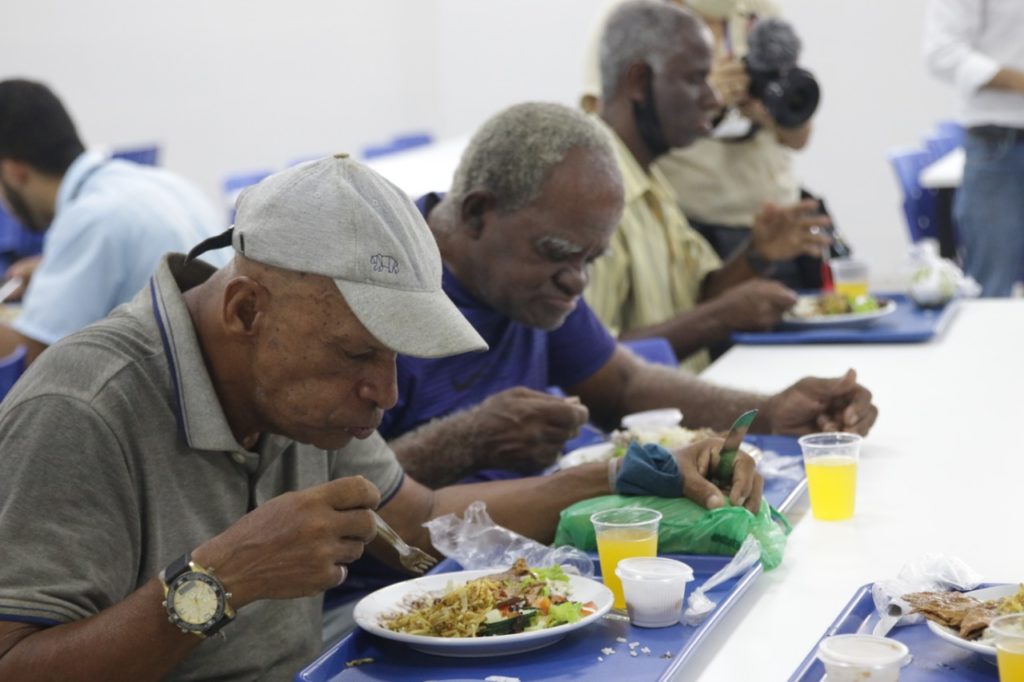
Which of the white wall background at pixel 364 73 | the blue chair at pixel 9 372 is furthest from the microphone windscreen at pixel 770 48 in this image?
the white wall background at pixel 364 73

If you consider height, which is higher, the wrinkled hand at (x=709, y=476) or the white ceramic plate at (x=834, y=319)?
the wrinkled hand at (x=709, y=476)

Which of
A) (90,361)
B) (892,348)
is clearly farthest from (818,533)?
(892,348)

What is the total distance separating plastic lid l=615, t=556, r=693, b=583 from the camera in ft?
4.90

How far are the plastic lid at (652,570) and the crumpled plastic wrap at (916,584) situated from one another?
210mm

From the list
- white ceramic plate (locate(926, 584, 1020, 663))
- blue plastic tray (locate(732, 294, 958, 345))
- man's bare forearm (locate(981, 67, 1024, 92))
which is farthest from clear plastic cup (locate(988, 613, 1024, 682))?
man's bare forearm (locate(981, 67, 1024, 92))

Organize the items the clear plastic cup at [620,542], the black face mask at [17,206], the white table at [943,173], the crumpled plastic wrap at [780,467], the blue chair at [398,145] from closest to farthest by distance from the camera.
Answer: the clear plastic cup at [620,542] < the crumpled plastic wrap at [780,467] < the black face mask at [17,206] < the white table at [943,173] < the blue chair at [398,145]

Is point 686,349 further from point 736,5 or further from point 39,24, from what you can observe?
point 39,24

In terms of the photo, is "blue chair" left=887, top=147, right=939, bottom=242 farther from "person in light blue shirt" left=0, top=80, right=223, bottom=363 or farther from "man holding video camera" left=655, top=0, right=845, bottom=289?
"person in light blue shirt" left=0, top=80, right=223, bottom=363

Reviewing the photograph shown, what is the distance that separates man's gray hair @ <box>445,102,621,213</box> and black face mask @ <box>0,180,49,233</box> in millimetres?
2157

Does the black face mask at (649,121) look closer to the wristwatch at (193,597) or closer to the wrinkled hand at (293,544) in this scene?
the wrinkled hand at (293,544)

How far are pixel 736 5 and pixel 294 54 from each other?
3.97 meters

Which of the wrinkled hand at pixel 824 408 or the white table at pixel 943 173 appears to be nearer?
the wrinkled hand at pixel 824 408

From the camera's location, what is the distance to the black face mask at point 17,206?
3.97 meters

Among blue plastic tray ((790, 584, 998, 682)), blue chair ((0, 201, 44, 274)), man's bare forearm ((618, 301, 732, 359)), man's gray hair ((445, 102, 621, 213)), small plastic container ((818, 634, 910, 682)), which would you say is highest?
man's gray hair ((445, 102, 621, 213))
